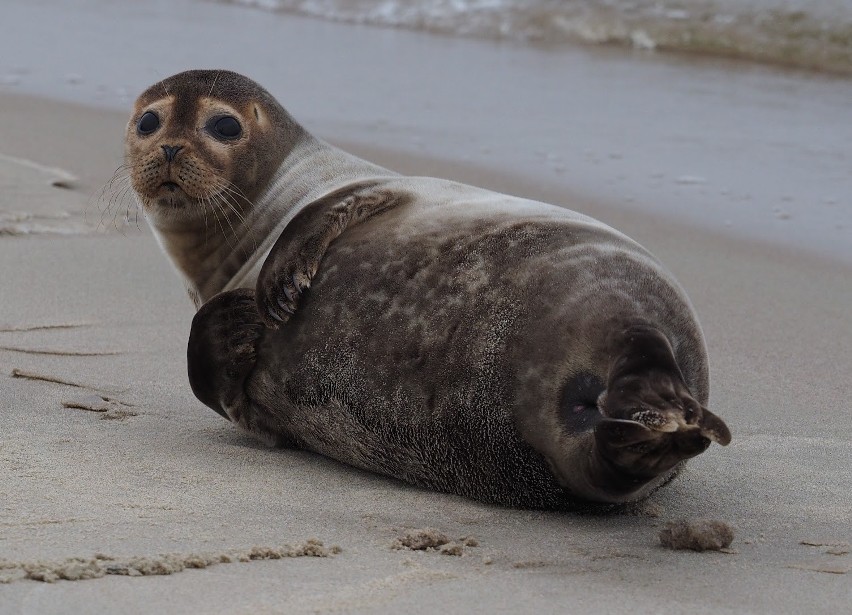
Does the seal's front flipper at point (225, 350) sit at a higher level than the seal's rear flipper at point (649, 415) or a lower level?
lower

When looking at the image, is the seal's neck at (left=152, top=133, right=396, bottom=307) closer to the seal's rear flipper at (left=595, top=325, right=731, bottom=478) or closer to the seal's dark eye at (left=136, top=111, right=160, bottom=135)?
the seal's dark eye at (left=136, top=111, right=160, bottom=135)

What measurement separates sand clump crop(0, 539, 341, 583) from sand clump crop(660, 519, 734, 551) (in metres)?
0.71

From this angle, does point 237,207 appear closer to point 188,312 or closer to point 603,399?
point 188,312

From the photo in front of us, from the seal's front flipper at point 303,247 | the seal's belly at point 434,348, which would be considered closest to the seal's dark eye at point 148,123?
the seal's front flipper at point 303,247

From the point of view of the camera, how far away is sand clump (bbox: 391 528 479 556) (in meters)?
2.76

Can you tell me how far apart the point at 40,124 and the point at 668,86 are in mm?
4986

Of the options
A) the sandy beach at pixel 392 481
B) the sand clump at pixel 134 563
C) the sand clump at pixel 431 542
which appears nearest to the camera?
the sand clump at pixel 134 563

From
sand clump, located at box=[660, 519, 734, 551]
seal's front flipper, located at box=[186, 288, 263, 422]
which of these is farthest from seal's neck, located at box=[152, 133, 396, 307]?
sand clump, located at box=[660, 519, 734, 551]

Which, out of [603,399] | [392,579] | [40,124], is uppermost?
[603,399]

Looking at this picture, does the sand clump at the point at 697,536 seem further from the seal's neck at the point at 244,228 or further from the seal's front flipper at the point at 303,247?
the seal's neck at the point at 244,228

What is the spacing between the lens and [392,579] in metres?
2.54

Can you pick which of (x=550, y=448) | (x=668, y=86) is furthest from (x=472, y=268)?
(x=668, y=86)

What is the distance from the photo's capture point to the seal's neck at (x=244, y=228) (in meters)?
4.06

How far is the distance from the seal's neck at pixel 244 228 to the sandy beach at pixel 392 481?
1.24 feet
